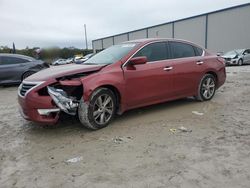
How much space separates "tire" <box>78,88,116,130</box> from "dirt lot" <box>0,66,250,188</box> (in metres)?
0.16

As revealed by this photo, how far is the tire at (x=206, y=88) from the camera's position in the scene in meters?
6.70

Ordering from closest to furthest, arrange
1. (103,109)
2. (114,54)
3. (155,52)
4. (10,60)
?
(103,109)
(114,54)
(155,52)
(10,60)

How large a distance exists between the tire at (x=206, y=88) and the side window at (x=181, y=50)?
2.30 feet

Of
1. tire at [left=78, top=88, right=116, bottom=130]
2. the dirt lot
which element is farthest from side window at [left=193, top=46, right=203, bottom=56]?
tire at [left=78, top=88, right=116, bottom=130]

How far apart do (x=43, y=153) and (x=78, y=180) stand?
3.43ft

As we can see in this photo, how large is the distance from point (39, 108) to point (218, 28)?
30718 millimetres

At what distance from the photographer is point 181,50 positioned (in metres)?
6.35

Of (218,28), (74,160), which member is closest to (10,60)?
(74,160)

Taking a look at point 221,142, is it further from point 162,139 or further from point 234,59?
point 234,59

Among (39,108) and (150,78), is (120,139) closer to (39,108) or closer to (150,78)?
(39,108)

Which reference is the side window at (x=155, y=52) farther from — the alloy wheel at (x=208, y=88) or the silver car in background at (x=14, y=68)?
the silver car in background at (x=14, y=68)

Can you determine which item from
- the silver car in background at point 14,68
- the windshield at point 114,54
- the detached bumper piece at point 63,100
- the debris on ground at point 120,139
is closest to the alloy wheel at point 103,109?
the detached bumper piece at point 63,100

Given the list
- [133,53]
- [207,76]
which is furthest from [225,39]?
[133,53]

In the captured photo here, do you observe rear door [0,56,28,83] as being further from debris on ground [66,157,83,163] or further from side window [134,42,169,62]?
debris on ground [66,157,83,163]
